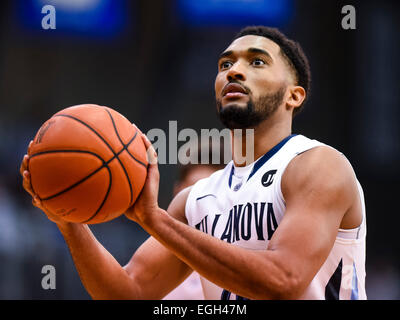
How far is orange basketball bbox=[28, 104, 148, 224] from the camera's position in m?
2.67

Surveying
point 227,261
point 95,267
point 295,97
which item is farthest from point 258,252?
point 295,97

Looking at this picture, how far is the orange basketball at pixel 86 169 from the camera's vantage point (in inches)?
105

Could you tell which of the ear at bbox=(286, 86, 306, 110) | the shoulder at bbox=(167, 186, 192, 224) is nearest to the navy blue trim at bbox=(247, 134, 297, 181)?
the ear at bbox=(286, 86, 306, 110)

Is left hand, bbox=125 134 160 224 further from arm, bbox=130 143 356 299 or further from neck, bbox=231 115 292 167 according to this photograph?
neck, bbox=231 115 292 167

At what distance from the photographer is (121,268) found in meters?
3.54

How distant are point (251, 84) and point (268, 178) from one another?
62cm

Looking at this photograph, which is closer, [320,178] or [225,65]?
[320,178]

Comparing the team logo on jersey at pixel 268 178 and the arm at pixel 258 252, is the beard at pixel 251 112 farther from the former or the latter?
the arm at pixel 258 252

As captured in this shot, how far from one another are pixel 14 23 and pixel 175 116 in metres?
3.28

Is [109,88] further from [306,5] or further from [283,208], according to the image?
[283,208]

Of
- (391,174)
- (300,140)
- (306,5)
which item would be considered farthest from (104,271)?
(306,5)

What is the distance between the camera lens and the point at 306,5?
965cm

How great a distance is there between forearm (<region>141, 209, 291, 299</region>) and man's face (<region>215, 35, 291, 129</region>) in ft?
3.41

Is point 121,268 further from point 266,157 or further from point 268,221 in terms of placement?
point 266,157
